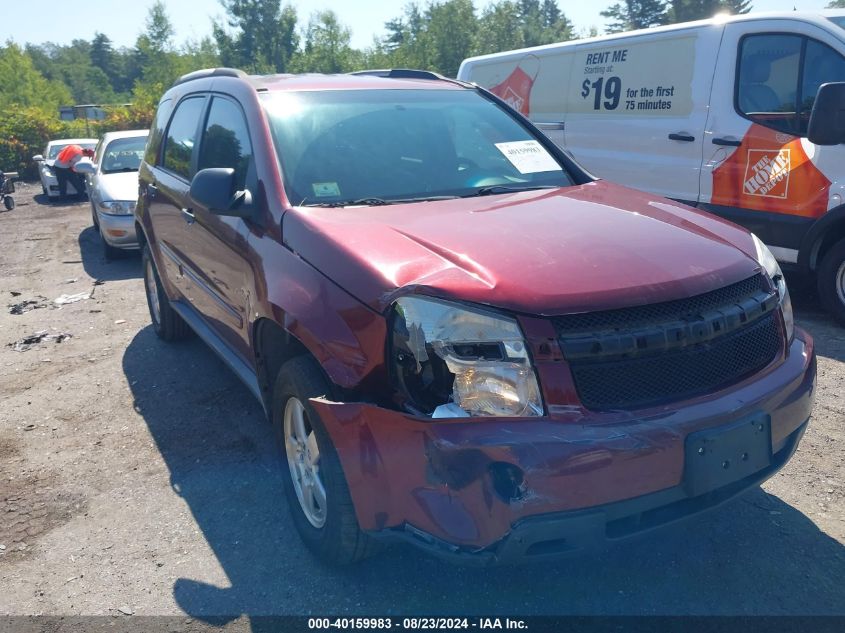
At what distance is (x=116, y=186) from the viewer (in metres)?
10.3

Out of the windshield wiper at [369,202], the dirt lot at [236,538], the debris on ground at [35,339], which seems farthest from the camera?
the debris on ground at [35,339]

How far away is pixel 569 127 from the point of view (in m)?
7.70

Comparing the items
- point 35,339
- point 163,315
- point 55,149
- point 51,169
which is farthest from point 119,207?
point 55,149

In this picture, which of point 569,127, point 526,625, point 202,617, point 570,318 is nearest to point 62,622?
point 202,617

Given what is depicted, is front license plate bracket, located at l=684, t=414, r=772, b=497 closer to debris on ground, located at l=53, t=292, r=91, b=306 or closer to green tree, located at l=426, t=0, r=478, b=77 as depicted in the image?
debris on ground, located at l=53, t=292, r=91, b=306

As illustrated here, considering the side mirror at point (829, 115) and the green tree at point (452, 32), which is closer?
the side mirror at point (829, 115)

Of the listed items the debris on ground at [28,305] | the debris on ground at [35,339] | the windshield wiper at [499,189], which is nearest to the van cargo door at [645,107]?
the windshield wiper at [499,189]

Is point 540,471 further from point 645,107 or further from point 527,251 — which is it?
point 645,107

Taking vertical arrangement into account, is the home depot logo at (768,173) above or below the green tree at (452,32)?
below

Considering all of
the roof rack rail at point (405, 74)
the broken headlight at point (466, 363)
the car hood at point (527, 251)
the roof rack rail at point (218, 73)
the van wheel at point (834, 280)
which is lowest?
the van wheel at point (834, 280)

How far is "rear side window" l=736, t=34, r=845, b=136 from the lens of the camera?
5.51 metres

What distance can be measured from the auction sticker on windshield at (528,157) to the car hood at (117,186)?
7145 mm

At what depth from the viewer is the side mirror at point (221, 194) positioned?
334 cm

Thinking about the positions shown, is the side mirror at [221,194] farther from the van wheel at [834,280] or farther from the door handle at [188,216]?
the van wheel at [834,280]
